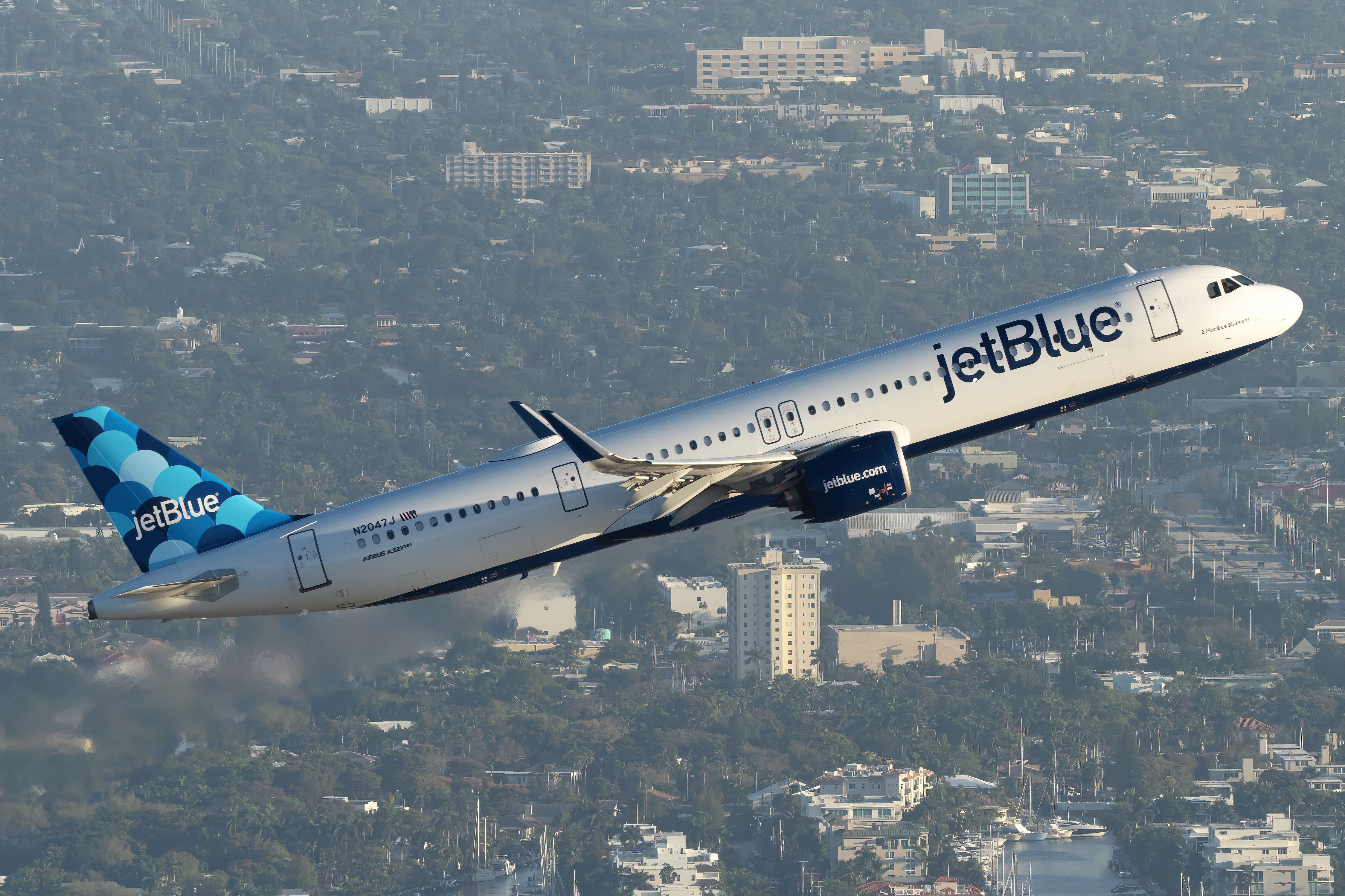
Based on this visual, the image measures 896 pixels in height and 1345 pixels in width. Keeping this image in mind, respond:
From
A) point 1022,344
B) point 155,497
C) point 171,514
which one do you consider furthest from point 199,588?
point 1022,344

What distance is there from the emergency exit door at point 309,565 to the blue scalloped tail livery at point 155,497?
212 cm

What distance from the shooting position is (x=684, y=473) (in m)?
67.6

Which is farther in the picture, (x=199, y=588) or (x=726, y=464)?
(x=199, y=588)

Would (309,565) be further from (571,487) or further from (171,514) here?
(571,487)

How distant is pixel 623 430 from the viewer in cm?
7012

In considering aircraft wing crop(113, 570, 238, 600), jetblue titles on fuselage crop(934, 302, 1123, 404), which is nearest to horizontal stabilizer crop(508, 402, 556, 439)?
aircraft wing crop(113, 570, 238, 600)

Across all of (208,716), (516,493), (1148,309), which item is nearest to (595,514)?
(516,493)

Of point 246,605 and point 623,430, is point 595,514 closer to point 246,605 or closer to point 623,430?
point 623,430

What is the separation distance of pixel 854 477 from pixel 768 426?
3324mm

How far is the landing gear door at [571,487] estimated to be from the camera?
230 ft

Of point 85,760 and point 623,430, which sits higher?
point 623,430

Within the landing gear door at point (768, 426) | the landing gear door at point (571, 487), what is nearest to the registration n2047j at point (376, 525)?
the landing gear door at point (571, 487)

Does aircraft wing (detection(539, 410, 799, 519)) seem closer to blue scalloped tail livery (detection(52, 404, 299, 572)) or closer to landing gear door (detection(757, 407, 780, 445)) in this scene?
landing gear door (detection(757, 407, 780, 445))

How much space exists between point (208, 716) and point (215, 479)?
78.3 meters
